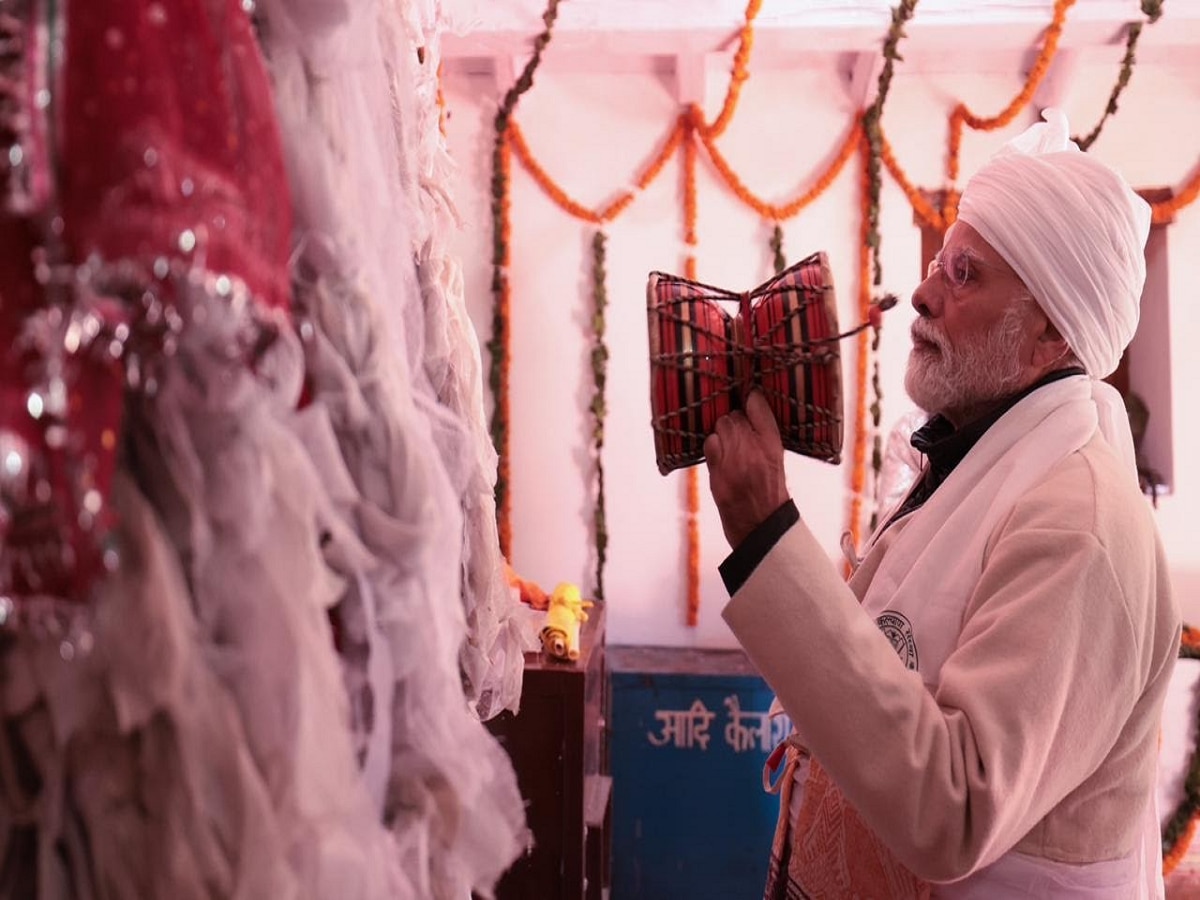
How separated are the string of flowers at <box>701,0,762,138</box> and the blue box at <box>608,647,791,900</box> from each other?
1.88m

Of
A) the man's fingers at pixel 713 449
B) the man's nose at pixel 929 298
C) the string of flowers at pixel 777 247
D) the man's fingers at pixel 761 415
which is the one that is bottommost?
the man's fingers at pixel 713 449

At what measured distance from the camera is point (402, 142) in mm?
697

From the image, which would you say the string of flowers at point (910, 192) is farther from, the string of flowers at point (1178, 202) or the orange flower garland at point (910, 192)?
the string of flowers at point (1178, 202)

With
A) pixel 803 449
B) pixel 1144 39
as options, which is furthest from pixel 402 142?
pixel 1144 39

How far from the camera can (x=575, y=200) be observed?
309 cm

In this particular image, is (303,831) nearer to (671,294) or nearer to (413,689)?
(413,689)

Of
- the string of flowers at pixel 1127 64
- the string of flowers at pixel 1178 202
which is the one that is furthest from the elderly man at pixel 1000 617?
the string of flowers at pixel 1178 202

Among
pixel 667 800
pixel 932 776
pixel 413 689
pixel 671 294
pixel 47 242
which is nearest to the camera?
pixel 47 242

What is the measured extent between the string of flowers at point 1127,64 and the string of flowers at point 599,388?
1.70 metres

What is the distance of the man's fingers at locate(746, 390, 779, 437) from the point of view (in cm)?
92

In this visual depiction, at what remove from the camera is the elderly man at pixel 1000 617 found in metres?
0.86

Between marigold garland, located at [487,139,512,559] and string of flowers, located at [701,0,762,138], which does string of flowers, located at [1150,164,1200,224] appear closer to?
string of flowers, located at [701,0,762,138]

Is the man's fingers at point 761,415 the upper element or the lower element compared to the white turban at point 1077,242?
lower

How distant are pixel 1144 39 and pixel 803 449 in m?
2.73
